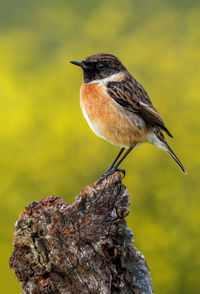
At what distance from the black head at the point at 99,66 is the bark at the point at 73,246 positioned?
2.21 m

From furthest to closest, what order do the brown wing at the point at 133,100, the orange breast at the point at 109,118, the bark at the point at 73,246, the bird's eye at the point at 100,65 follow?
the bird's eye at the point at 100,65 < the brown wing at the point at 133,100 < the orange breast at the point at 109,118 < the bark at the point at 73,246

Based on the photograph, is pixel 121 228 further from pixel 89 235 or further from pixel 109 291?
pixel 109 291

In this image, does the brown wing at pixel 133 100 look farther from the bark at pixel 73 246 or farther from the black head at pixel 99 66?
the bark at pixel 73 246

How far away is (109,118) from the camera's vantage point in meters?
5.51

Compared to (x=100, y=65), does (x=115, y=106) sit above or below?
below

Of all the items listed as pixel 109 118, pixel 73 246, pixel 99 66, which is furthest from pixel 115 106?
pixel 73 246

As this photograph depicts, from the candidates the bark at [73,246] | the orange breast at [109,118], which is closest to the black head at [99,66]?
the orange breast at [109,118]

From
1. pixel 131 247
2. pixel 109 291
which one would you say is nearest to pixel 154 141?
pixel 131 247

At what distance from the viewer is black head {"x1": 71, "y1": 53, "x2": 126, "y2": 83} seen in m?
5.73

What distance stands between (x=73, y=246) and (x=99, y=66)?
2.68 m

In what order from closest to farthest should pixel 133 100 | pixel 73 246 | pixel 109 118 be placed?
pixel 73 246 < pixel 109 118 < pixel 133 100

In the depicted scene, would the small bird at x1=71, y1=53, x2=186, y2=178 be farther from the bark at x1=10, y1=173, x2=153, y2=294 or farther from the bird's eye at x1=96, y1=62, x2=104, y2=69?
the bark at x1=10, y1=173, x2=153, y2=294

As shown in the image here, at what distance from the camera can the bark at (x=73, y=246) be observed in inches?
153

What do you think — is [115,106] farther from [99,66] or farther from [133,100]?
[99,66]
